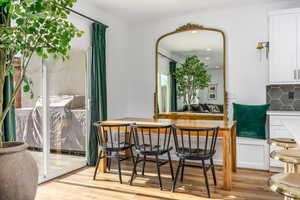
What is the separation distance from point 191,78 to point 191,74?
77 mm

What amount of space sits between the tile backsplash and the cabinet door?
0.39 metres

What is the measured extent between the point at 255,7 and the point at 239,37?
1.80 feet

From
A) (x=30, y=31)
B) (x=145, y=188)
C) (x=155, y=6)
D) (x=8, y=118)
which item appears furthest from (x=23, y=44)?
(x=155, y=6)

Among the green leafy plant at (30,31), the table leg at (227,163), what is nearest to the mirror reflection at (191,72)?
the table leg at (227,163)

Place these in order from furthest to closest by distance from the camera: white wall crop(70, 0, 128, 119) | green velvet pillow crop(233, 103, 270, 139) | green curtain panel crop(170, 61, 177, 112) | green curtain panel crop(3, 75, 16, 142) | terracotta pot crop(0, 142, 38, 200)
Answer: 1. green curtain panel crop(170, 61, 177, 112)
2. white wall crop(70, 0, 128, 119)
3. green velvet pillow crop(233, 103, 270, 139)
4. green curtain panel crop(3, 75, 16, 142)
5. terracotta pot crop(0, 142, 38, 200)

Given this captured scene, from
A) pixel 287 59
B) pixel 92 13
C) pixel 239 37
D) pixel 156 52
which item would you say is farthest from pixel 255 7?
pixel 92 13

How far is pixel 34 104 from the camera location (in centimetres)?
318

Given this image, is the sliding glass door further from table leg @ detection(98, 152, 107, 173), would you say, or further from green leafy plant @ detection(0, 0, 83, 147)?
green leafy plant @ detection(0, 0, 83, 147)

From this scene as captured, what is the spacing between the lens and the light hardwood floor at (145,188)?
2.72 meters

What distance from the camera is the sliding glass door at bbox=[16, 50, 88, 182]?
3.16 m

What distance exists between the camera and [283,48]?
3.60 meters

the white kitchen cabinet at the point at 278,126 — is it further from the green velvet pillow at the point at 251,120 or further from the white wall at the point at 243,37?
the white wall at the point at 243,37

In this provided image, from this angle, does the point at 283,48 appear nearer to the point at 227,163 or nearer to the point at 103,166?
the point at 227,163

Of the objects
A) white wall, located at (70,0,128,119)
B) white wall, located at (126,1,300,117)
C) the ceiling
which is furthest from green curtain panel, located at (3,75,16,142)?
white wall, located at (126,1,300,117)
